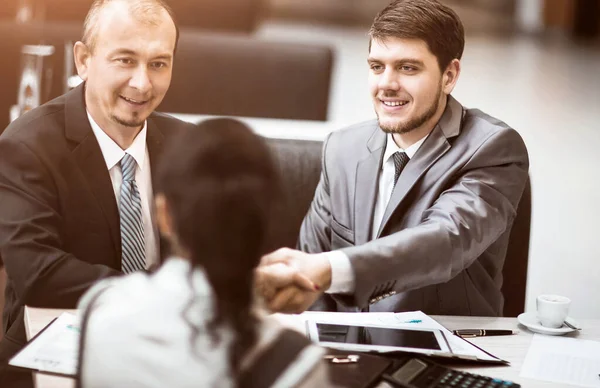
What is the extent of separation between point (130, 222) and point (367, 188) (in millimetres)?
612

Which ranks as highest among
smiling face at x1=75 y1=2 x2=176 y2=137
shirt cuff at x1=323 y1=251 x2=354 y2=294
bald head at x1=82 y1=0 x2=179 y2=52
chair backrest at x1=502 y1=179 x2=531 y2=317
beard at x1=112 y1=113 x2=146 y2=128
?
bald head at x1=82 y1=0 x2=179 y2=52

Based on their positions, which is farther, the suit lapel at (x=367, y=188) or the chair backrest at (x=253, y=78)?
the chair backrest at (x=253, y=78)

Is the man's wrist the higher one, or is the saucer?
the man's wrist

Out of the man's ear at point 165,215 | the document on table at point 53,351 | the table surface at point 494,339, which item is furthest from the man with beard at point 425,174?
the man's ear at point 165,215

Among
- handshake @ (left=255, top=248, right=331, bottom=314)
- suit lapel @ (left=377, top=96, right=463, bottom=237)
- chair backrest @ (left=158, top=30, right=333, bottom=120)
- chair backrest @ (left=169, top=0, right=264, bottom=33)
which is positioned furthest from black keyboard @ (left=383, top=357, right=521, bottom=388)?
chair backrest @ (left=169, top=0, right=264, bottom=33)

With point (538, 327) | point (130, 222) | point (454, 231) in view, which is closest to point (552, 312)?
point (538, 327)

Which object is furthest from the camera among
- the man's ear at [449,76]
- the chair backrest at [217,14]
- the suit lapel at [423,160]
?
the chair backrest at [217,14]

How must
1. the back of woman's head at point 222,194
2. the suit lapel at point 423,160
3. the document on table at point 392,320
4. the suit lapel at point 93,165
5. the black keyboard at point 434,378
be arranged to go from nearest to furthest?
the back of woman's head at point 222,194, the black keyboard at point 434,378, the document on table at point 392,320, the suit lapel at point 93,165, the suit lapel at point 423,160

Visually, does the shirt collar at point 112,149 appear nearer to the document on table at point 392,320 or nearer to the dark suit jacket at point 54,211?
the dark suit jacket at point 54,211

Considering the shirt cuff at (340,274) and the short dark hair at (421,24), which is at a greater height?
the short dark hair at (421,24)

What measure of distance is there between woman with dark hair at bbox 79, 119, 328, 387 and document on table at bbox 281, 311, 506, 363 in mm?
596

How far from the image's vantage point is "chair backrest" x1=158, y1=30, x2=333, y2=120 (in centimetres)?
402

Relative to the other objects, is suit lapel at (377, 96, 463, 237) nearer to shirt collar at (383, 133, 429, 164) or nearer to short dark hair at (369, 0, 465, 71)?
shirt collar at (383, 133, 429, 164)

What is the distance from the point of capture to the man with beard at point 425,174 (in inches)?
76.2
